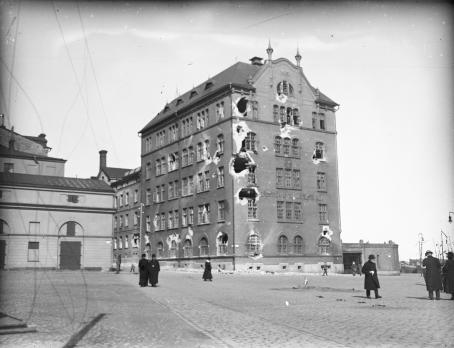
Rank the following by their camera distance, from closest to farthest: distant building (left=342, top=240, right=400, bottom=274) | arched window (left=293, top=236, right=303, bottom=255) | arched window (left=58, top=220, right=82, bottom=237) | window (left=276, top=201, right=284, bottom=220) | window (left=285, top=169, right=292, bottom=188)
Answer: window (left=276, top=201, right=284, bottom=220) → arched window (left=293, top=236, right=303, bottom=255) → window (left=285, top=169, right=292, bottom=188) → arched window (left=58, top=220, right=82, bottom=237) → distant building (left=342, top=240, right=400, bottom=274)

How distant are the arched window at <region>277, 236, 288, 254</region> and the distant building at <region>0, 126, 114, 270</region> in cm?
1778

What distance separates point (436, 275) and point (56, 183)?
4455cm

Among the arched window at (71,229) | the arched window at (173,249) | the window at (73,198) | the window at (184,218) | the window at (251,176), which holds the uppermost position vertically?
the window at (251,176)

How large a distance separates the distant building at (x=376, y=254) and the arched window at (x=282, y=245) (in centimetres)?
1571

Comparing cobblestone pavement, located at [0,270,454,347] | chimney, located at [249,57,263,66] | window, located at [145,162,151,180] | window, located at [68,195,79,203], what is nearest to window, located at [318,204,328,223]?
chimney, located at [249,57,263,66]

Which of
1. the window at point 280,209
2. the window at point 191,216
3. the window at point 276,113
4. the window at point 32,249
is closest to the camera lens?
the window at point 32,249

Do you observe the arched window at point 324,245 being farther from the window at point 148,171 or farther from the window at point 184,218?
the window at point 148,171

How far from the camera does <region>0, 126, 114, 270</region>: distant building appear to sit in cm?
5016

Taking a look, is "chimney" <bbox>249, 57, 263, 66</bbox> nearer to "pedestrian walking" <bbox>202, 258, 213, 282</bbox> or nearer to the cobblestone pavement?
"pedestrian walking" <bbox>202, 258, 213, 282</bbox>

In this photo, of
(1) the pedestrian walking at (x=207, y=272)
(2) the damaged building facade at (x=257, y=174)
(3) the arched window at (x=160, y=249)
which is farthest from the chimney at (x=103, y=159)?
(1) the pedestrian walking at (x=207, y=272)

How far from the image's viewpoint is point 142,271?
25781mm

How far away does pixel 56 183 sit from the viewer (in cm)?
5575

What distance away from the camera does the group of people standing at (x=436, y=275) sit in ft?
62.0

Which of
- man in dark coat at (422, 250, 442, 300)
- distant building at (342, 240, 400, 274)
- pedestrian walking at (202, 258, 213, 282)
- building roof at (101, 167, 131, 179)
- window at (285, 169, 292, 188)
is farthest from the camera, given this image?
building roof at (101, 167, 131, 179)
